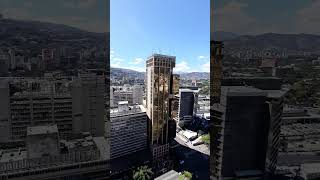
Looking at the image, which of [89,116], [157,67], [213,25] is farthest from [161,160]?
[213,25]

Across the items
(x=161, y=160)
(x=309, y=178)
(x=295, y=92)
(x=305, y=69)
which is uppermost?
(x=305, y=69)

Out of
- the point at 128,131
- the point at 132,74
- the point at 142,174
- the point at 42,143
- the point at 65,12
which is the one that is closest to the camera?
the point at 42,143

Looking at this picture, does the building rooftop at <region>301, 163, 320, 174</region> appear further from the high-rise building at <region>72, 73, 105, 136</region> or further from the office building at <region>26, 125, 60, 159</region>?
the office building at <region>26, 125, 60, 159</region>

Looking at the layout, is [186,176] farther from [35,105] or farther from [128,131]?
[35,105]

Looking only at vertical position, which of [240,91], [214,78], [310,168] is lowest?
[310,168]

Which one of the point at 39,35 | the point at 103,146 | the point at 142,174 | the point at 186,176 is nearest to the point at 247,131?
the point at 103,146

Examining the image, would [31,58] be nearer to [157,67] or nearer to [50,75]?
[50,75]
